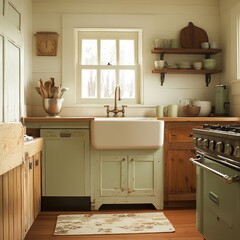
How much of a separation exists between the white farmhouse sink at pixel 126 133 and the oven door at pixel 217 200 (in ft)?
3.04

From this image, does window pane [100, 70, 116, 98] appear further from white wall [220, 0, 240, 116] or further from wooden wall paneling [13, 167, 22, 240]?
wooden wall paneling [13, 167, 22, 240]

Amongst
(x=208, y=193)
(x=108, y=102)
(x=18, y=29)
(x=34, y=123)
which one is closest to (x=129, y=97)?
(x=108, y=102)

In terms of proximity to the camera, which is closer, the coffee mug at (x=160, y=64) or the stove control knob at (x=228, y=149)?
the stove control knob at (x=228, y=149)

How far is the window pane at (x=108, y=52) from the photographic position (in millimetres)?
3955

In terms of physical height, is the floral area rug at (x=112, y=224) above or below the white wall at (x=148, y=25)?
below

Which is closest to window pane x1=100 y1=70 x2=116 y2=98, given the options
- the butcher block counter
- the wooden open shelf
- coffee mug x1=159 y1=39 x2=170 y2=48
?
the wooden open shelf

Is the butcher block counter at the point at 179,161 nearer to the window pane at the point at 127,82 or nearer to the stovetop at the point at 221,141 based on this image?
the window pane at the point at 127,82

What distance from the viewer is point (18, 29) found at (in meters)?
3.09

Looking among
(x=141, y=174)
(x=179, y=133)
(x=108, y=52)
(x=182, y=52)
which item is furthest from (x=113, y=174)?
(x=182, y=52)

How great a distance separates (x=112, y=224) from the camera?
2797 millimetres

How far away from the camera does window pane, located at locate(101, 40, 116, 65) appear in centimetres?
396

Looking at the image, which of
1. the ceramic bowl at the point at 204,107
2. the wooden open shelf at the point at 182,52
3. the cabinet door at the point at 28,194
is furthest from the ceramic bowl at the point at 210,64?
the cabinet door at the point at 28,194

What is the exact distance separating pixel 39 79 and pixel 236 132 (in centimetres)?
267

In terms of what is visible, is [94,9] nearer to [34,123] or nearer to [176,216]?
[34,123]
